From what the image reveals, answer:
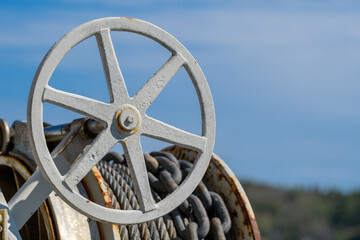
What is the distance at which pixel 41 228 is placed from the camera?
516cm

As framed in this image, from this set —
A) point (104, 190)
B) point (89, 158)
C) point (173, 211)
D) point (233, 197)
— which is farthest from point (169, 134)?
point (233, 197)

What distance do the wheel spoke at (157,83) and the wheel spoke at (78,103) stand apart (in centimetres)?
20

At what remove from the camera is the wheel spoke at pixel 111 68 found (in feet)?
13.2

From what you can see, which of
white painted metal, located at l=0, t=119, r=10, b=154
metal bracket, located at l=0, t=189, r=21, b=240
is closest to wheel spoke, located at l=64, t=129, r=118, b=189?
metal bracket, located at l=0, t=189, r=21, b=240

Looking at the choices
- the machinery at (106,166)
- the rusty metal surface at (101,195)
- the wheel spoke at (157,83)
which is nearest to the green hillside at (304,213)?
the machinery at (106,166)

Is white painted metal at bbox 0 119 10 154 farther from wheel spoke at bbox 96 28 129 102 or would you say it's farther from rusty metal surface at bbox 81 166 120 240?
wheel spoke at bbox 96 28 129 102

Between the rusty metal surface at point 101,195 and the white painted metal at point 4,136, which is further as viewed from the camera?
the white painted metal at point 4,136

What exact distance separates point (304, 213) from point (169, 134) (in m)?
35.2

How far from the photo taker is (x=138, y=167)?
412 centimetres

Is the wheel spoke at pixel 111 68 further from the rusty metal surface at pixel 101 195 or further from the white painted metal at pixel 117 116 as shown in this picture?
the rusty metal surface at pixel 101 195

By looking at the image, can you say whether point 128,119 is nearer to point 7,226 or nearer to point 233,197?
point 7,226

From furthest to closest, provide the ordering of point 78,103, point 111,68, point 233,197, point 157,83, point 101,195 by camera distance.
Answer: point 233,197, point 101,195, point 157,83, point 111,68, point 78,103

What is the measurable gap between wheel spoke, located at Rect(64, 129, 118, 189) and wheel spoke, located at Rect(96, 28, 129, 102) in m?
0.20

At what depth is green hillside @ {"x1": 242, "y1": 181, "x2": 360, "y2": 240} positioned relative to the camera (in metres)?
34.2
